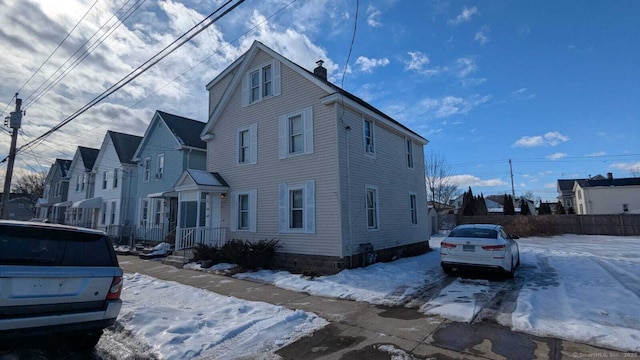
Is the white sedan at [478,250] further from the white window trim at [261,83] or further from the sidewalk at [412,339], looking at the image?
the white window trim at [261,83]

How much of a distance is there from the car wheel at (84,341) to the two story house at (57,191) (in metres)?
34.3

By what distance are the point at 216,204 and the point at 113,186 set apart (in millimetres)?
15110

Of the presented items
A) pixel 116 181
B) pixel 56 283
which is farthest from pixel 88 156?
pixel 56 283

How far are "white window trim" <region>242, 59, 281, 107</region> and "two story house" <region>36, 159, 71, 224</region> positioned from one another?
92.8ft

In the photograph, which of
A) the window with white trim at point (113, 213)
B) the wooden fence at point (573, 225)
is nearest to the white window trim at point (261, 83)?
the window with white trim at point (113, 213)

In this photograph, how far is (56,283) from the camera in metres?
3.82

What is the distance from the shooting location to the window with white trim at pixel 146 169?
21453 millimetres

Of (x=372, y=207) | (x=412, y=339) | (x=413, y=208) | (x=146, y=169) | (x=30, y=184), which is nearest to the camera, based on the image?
(x=412, y=339)

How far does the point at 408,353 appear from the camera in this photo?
4367 mm

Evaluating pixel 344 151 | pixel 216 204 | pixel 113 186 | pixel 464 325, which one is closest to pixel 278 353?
pixel 464 325

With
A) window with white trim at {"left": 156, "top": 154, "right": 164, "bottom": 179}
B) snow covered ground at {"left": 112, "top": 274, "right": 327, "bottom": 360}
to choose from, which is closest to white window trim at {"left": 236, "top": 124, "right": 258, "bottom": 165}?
snow covered ground at {"left": 112, "top": 274, "right": 327, "bottom": 360}

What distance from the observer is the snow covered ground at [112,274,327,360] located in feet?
15.0

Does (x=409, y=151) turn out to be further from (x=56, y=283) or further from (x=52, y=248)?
A: (x=56, y=283)

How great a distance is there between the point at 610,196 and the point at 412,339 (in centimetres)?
4914
